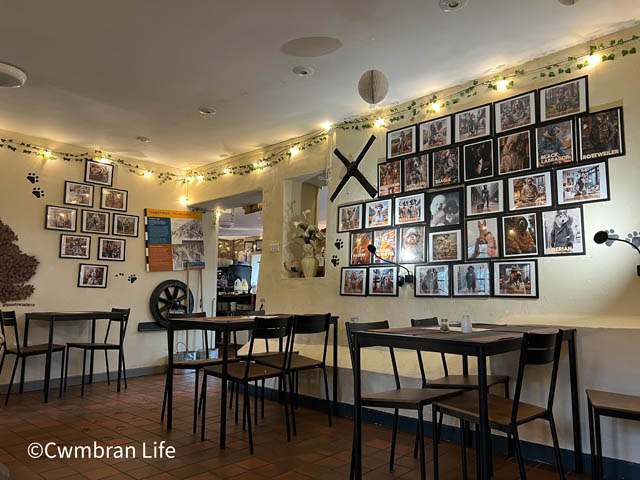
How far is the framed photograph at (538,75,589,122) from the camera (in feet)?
11.8

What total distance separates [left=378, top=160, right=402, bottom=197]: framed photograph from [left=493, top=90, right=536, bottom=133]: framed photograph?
1051 mm

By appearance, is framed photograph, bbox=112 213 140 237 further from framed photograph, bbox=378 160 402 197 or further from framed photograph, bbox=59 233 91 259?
framed photograph, bbox=378 160 402 197

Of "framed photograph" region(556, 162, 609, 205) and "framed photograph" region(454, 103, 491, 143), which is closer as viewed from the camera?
"framed photograph" region(556, 162, 609, 205)

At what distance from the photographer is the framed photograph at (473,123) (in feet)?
13.6

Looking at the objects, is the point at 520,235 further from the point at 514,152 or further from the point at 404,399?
the point at 404,399

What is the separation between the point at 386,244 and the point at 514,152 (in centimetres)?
149

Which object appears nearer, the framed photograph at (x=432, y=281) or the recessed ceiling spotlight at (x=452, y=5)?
the recessed ceiling spotlight at (x=452, y=5)

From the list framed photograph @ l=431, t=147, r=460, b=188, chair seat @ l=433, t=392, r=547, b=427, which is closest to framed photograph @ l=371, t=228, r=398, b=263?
framed photograph @ l=431, t=147, r=460, b=188

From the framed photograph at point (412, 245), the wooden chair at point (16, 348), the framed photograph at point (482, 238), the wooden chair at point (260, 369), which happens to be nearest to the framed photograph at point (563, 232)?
the framed photograph at point (482, 238)

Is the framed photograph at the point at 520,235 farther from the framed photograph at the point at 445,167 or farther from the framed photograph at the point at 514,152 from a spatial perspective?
the framed photograph at the point at 445,167

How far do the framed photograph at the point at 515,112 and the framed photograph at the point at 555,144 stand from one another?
A: 0.15 m

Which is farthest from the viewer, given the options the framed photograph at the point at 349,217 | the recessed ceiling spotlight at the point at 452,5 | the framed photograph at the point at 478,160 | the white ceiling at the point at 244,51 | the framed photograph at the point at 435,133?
the framed photograph at the point at 349,217

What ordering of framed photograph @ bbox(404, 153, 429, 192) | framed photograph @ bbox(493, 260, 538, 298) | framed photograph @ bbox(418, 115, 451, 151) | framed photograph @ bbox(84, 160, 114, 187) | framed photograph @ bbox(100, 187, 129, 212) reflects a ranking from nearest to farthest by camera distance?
framed photograph @ bbox(493, 260, 538, 298) < framed photograph @ bbox(418, 115, 451, 151) < framed photograph @ bbox(404, 153, 429, 192) < framed photograph @ bbox(84, 160, 114, 187) < framed photograph @ bbox(100, 187, 129, 212)

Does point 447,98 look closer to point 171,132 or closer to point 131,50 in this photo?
point 131,50
